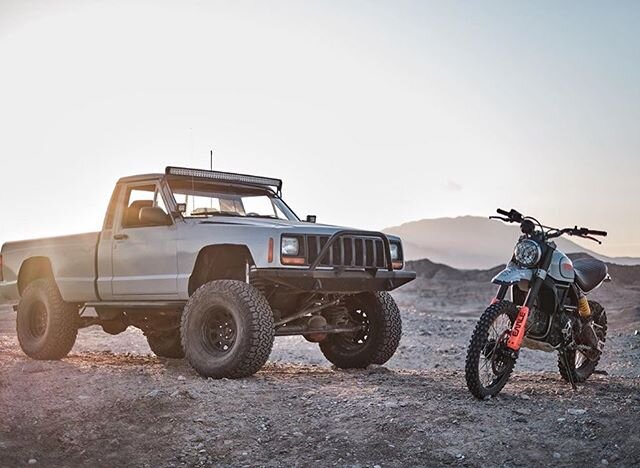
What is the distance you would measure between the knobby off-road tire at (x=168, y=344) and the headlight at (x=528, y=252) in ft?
16.6

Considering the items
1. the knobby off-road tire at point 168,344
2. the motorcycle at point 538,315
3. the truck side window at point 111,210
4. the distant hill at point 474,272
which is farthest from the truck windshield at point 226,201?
the distant hill at point 474,272

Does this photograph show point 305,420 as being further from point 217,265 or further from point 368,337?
point 368,337

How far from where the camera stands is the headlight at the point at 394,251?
9.15m

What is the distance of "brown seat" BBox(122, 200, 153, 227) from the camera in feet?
31.5

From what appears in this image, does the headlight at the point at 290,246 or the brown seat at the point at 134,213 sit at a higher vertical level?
the brown seat at the point at 134,213

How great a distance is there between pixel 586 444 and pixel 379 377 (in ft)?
9.56

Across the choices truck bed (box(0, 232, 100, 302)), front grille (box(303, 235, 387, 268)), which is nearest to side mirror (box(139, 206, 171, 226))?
truck bed (box(0, 232, 100, 302))

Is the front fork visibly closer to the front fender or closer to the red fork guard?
the red fork guard

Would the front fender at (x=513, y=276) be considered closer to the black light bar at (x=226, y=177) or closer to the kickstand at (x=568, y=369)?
the kickstand at (x=568, y=369)

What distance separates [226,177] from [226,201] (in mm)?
292

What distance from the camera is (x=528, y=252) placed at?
24.4 feet

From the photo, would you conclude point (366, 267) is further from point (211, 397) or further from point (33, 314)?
point (33, 314)

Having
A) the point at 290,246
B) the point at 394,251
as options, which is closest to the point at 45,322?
the point at 290,246

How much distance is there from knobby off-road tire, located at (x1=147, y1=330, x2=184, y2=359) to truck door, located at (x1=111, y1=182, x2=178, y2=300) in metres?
1.42
